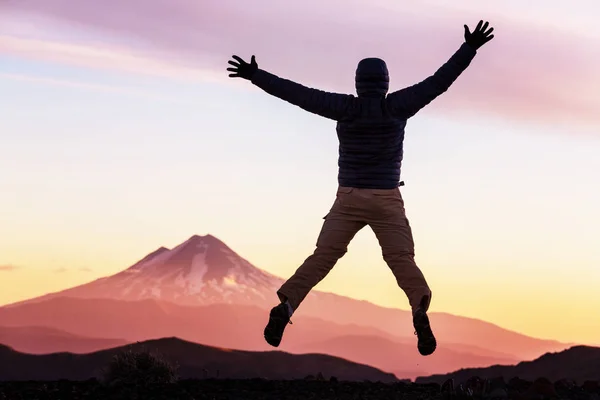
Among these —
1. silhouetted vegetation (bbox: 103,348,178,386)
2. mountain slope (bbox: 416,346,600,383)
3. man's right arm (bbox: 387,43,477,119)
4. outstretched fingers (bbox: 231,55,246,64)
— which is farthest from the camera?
mountain slope (bbox: 416,346,600,383)

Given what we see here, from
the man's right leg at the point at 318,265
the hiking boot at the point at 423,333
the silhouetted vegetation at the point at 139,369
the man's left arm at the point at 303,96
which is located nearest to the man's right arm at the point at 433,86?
the man's left arm at the point at 303,96

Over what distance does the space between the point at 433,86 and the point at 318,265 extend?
281cm

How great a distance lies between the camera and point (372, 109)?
14375 millimetres

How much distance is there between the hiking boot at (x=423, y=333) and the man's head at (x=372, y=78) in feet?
9.55

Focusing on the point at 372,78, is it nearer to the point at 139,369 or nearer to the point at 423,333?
the point at 423,333

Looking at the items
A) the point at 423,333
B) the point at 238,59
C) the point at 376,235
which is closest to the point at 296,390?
the point at 423,333

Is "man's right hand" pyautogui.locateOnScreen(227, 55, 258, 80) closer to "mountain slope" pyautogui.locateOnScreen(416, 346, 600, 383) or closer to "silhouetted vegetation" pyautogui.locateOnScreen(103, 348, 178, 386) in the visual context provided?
"silhouetted vegetation" pyautogui.locateOnScreen(103, 348, 178, 386)

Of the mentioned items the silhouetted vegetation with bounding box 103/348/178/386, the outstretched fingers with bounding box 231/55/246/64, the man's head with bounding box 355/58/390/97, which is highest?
the outstretched fingers with bounding box 231/55/246/64

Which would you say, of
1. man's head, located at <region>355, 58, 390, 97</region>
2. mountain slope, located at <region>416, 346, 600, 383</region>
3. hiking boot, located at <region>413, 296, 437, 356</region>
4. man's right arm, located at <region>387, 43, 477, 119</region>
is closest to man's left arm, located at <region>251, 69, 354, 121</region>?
man's head, located at <region>355, 58, 390, 97</region>

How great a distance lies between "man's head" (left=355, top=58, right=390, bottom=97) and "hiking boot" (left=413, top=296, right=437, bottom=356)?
2.91m

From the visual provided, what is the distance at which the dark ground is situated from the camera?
49.4 ft

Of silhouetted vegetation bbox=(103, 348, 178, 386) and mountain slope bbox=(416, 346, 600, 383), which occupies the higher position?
mountain slope bbox=(416, 346, 600, 383)

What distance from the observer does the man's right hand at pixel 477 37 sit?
47.1 ft

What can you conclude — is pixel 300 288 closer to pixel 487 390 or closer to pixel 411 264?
pixel 411 264
